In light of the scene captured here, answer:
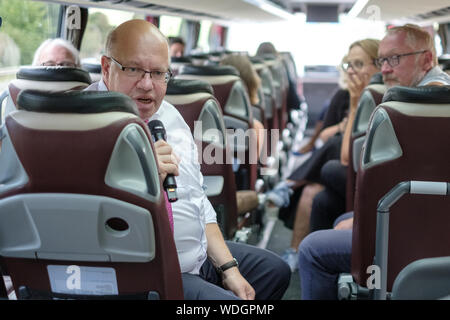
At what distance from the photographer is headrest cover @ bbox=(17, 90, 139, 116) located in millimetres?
1567

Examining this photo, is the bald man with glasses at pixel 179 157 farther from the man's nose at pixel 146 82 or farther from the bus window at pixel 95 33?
the bus window at pixel 95 33

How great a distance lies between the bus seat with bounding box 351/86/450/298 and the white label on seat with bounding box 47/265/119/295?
1.07 m

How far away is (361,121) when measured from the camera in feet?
11.0

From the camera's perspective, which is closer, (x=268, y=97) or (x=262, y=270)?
(x=262, y=270)

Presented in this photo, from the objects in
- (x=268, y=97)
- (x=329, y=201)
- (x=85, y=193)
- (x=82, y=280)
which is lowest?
(x=329, y=201)

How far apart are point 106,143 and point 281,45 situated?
12391 millimetres

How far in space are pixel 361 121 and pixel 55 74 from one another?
1673 millimetres

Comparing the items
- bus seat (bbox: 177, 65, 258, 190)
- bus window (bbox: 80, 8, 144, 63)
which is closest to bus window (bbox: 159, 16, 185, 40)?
bus window (bbox: 80, 8, 144, 63)

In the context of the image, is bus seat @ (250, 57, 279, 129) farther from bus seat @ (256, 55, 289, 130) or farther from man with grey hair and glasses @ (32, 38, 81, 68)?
man with grey hair and glasses @ (32, 38, 81, 68)

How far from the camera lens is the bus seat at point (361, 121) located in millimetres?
3258

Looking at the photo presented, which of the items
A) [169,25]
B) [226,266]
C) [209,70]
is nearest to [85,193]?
[226,266]

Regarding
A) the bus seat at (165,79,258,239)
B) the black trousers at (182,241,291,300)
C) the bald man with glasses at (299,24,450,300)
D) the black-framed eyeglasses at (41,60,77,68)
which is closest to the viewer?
the black trousers at (182,241,291,300)

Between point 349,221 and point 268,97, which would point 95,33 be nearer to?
point 268,97

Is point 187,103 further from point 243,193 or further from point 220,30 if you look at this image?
point 220,30
